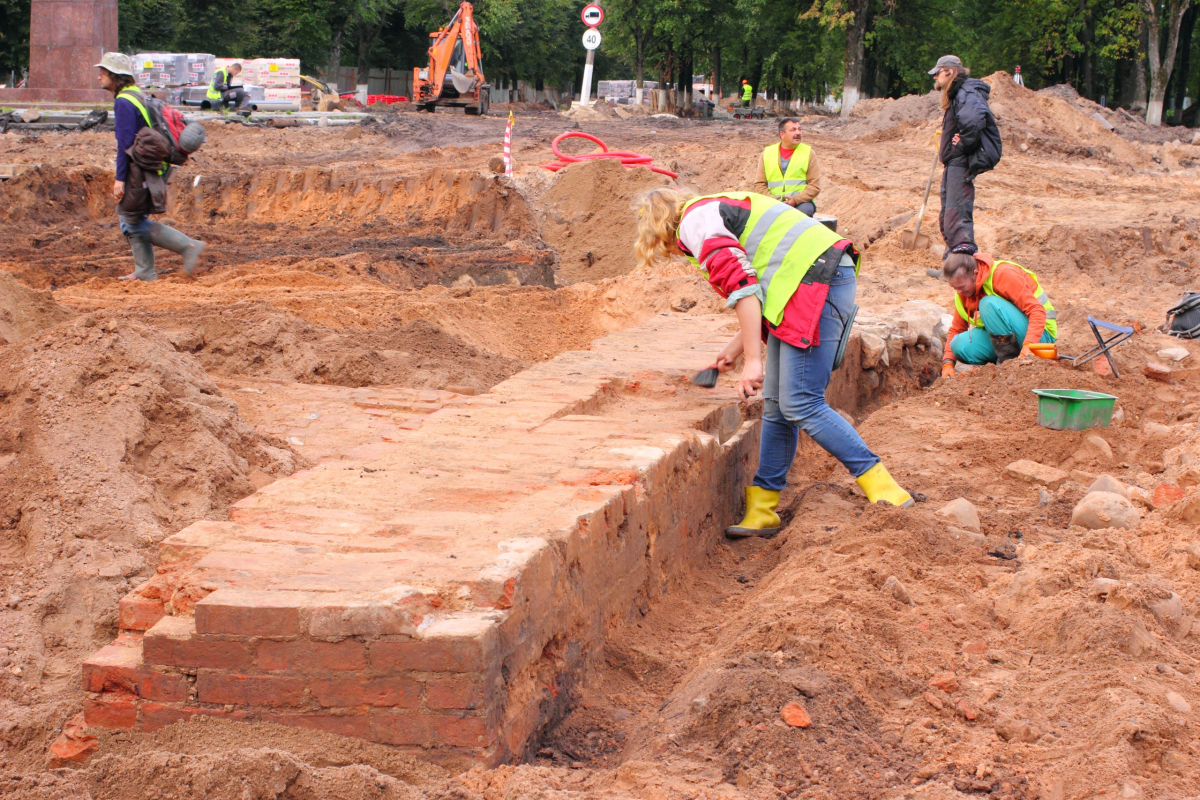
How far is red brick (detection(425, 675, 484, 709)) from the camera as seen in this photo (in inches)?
91.0

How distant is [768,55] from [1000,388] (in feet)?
120

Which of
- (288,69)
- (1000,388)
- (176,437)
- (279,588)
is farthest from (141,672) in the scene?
(288,69)

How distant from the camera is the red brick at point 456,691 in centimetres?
231

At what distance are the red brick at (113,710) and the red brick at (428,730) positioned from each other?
59 centimetres

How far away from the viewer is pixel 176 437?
4.33 metres

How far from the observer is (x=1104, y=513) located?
4086 millimetres

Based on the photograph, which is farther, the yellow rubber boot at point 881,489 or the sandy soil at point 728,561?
the yellow rubber boot at point 881,489

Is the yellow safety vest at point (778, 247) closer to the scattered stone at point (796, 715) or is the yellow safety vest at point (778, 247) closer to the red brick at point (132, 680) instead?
the scattered stone at point (796, 715)

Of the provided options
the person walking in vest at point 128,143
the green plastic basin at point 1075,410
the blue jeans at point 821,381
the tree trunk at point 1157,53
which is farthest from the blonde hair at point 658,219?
the tree trunk at point 1157,53

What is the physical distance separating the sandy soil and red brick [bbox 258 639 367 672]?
6.7 inches

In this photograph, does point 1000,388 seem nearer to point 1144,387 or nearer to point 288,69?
point 1144,387

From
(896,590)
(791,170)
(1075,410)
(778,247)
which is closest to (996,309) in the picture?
(1075,410)

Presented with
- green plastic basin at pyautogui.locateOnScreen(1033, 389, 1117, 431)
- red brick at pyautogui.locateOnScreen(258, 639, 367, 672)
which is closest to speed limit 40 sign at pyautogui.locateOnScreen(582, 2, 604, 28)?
green plastic basin at pyautogui.locateOnScreen(1033, 389, 1117, 431)

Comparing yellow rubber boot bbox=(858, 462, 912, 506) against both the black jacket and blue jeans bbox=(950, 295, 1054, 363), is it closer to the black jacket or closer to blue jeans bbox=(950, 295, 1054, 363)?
blue jeans bbox=(950, 295, 1054, 363)
